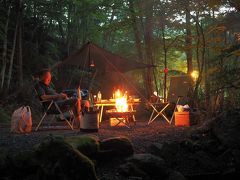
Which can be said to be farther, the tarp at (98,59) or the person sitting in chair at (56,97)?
the tarp at (98,59)

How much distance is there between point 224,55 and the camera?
17.5ft

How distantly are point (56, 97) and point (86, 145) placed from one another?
8.07 ft

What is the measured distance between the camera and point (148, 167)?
428 cm

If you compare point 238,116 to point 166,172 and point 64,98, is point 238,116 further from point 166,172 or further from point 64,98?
point 64,98

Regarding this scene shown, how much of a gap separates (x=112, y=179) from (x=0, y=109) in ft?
21.9

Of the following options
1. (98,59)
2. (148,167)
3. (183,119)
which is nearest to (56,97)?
(98,59)

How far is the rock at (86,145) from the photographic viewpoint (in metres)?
4.38

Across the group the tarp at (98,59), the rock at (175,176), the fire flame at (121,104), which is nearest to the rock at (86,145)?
the rock at (175,176)

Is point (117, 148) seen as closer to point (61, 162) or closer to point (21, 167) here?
point (61, 162)

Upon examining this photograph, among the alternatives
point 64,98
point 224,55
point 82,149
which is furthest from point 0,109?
point 224,55

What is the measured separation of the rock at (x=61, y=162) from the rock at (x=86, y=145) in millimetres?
381

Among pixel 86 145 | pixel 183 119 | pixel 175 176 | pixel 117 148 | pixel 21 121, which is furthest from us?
pixel 183 119

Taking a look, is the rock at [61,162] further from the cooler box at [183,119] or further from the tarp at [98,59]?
the tarp at [98,59]

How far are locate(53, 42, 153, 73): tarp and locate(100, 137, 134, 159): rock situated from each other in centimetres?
368
